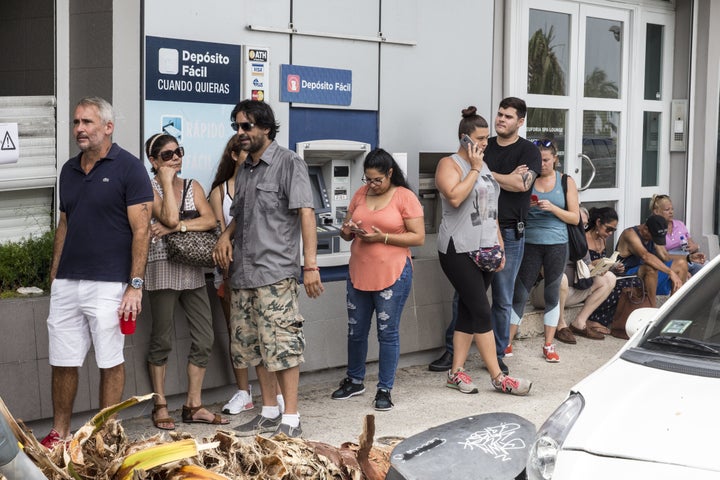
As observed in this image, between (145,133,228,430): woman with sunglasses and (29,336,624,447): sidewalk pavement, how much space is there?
196mm

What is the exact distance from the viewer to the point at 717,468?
3254 millimetres

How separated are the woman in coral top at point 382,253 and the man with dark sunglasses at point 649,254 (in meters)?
3.86

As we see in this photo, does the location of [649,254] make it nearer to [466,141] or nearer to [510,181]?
[510,181]

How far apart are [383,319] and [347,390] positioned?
2.32ft

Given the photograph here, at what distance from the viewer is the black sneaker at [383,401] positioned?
24.5 ft

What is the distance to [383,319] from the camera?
7.36 meters

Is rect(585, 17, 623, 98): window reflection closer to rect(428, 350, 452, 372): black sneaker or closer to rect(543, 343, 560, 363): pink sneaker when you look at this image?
rect(543, 343, 560, 363): pink sneaker

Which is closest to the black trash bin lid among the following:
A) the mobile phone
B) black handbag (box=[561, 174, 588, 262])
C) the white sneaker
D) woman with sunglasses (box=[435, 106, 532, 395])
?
the white sneaker

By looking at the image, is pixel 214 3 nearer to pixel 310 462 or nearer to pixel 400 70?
pixel 400 70

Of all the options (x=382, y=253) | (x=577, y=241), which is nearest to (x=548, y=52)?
(x=577, y=241)

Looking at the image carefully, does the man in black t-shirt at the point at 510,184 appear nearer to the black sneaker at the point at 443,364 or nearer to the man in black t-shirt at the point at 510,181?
the man in black t-shirt at the point at 510,181

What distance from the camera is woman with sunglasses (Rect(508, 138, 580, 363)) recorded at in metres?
8.91

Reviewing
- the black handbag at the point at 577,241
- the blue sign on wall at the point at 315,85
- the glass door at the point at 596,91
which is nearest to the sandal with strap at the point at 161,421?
the blue sign on wall at the point at 315,85

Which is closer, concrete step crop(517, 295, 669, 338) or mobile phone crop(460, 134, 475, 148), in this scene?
mobile phone crop(460, 134, 475, 148)
